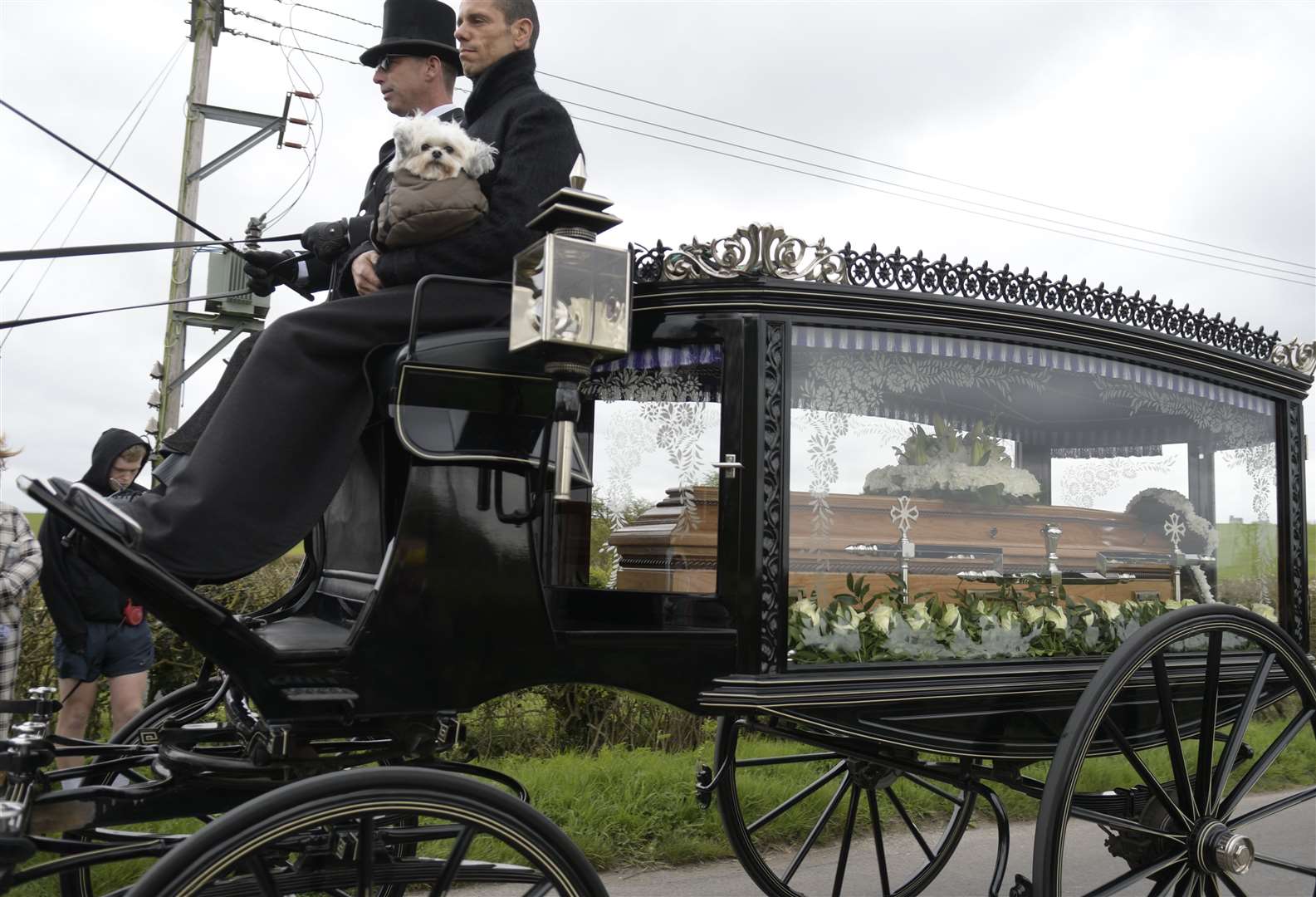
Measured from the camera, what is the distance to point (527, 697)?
5.78 m

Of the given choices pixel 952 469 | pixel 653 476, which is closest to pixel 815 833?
pixel 952 469

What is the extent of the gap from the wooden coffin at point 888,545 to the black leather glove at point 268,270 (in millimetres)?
1169

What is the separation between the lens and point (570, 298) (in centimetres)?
214

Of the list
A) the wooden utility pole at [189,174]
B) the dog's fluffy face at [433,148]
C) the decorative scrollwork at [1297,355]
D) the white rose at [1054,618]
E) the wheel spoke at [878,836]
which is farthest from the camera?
the wooden utility pole at [189,174]

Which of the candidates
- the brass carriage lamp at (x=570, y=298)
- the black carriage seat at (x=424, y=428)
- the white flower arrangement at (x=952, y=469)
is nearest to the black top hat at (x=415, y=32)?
the brass carriage lamp at (x=570, y=298)

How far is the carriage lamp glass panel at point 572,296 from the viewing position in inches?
83.2

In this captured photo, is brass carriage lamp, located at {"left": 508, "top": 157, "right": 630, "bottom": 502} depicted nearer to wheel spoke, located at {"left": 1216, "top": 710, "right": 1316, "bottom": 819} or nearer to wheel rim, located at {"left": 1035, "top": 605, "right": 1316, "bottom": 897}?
wheel rim, located at {"left": 1035, "top": 605, "right": 1316, "bottom": 897}

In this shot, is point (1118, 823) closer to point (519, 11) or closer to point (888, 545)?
point (888, 545)

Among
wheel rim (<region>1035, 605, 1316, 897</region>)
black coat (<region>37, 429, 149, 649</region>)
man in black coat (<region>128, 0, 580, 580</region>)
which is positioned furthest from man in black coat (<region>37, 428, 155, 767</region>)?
wheel rim (<region>1035, 605, 1316, 897</region>)

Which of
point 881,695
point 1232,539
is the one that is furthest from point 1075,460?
point 881,695

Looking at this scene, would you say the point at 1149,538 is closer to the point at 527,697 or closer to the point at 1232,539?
the point at 1232,539

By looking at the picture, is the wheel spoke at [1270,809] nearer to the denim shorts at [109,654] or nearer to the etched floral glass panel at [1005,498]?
the etched floral glass panel at [1005,498]

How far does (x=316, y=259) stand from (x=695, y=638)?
153 cm

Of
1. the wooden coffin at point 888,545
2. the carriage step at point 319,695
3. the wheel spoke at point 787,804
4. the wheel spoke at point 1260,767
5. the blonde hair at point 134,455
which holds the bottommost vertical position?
the wheel spoke at point 787,804
